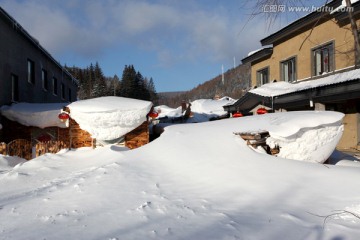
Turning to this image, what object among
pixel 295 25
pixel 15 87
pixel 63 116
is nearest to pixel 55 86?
pixel 15 87

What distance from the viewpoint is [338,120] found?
662cm

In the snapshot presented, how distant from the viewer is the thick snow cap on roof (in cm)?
808

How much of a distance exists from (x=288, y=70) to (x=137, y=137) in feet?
38.9

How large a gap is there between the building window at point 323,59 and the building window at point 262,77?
15.0 ft

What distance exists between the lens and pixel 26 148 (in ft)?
28.5

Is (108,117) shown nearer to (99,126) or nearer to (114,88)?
(99,126)

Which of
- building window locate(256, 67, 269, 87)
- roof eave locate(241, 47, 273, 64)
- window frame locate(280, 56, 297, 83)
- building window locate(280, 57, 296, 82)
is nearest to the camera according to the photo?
window frame locate(280, 56, 297, 83)

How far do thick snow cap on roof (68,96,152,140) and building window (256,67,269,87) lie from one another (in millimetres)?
13042

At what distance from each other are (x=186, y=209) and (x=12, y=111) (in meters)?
9.56

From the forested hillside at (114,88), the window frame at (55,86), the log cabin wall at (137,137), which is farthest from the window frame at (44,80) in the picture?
the forested hillside at (114,88)

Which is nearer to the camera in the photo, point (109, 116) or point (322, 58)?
point (109, 116)

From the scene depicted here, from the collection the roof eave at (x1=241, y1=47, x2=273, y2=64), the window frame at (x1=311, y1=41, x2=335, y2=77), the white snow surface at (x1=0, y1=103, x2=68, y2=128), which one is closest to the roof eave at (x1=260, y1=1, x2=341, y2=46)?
the roof eave at (x1=241, y1=47, x2=273, y2=64)

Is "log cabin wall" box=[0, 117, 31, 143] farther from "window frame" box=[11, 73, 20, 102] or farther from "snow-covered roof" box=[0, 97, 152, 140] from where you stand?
"snow-covered roof" box=[0, 97, 152, 140]

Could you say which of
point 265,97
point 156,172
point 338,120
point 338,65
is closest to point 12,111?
point 156,172
